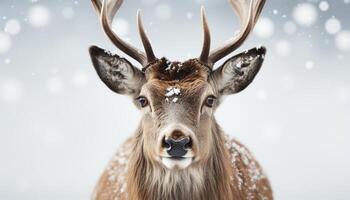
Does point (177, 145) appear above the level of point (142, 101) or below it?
below

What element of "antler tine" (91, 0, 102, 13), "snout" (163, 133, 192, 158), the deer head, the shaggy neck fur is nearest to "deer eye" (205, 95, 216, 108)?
the deer head

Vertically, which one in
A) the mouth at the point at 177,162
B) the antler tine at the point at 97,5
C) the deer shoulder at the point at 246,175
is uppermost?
the antler tine at the point at 97,5

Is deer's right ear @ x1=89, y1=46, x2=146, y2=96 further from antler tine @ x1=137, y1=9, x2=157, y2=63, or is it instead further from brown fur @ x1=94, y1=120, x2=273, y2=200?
brown fur @ x1=94, y1=120, x2=273, y2=200

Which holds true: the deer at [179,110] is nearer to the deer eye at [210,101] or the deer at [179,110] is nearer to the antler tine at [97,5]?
the deer eye at [210,101]

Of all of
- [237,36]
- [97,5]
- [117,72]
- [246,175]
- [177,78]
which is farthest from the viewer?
[246,175]

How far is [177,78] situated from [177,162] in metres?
0.78

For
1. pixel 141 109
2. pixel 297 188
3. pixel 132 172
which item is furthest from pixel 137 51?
→ pixel 297 188

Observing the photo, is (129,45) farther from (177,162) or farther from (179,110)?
(177,162)

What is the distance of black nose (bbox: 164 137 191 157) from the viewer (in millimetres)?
4664

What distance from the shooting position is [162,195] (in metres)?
5.27

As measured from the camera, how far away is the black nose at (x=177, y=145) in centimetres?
466

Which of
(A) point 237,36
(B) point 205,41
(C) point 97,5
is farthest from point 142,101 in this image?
(C) point 97,5

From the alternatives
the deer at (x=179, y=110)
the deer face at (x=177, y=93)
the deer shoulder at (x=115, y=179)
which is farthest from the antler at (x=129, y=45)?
the deer shoulder at (x=115, y=179)

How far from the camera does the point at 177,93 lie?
16.6ft
